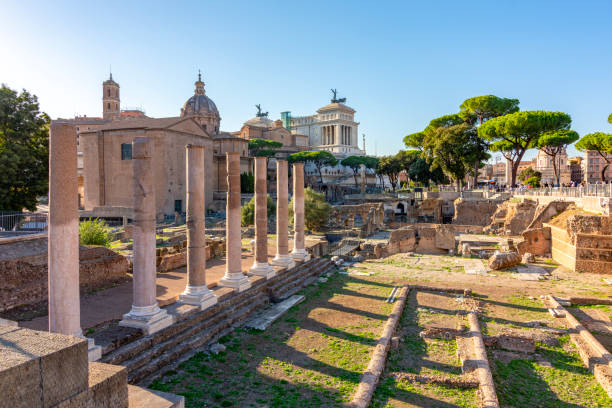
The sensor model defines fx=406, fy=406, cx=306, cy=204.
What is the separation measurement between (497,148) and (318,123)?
62547 millimetres

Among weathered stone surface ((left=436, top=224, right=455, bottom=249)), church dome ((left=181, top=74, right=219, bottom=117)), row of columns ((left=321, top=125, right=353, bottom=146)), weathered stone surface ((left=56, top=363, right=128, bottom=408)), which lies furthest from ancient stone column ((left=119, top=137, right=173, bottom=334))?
row of columns ((left=321, top=125, right=353, bottom=146))

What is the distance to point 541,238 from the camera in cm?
1839

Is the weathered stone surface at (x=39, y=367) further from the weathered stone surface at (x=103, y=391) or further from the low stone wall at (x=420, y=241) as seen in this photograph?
the low stone wall at (x=420, y=241)

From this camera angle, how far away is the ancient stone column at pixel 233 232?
10.8 meters

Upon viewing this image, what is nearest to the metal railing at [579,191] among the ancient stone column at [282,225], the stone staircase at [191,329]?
the ancient stone column at [282,225]

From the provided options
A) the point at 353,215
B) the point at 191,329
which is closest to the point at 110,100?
the point at 353,215

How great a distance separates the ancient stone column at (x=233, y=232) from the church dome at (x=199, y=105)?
169ft

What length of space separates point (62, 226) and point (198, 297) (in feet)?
12.0

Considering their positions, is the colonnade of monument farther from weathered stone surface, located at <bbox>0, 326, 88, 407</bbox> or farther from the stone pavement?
weathered stone surface, located at <bbox>0, 326, 88, 407</bbox>

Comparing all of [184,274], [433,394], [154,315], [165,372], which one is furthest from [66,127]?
[184,274]

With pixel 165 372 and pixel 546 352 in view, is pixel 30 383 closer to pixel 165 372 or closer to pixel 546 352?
pixel 165 372

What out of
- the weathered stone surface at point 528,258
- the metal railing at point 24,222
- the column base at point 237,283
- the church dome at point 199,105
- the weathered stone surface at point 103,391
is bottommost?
the weathered stone surface at point 528,258

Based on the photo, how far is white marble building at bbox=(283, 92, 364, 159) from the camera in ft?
303

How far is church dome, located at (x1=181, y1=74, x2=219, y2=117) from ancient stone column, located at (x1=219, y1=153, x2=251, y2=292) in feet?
169
